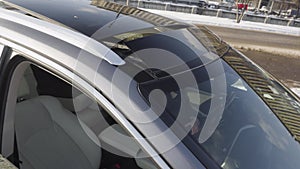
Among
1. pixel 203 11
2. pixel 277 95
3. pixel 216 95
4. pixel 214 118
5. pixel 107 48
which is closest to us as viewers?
pixel 107 48

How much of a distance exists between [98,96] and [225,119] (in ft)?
2.34

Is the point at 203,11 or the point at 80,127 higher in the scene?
the point at 80,127

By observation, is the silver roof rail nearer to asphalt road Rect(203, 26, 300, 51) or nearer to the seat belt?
the seat belt

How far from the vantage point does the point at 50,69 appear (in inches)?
48.6

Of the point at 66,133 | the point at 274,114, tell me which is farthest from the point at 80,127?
the point at 274,114

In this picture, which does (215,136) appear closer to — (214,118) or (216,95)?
(214,118)

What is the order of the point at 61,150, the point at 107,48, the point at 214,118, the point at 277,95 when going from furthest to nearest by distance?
the point at 277,95 < the point at 61,150 < the point at 214,118 < the point at 107,48

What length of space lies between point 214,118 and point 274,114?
57 centimetres

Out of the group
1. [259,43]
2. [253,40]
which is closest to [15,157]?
[259,43]

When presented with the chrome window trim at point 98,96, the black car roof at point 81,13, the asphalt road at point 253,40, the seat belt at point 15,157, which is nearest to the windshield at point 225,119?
the chrome window trim at point 98,96

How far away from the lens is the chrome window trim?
1.04 metres

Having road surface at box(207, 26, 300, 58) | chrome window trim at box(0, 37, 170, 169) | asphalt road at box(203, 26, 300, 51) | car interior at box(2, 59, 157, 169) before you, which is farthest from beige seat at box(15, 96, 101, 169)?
asphalt road at box(203, 26, 300, 51)

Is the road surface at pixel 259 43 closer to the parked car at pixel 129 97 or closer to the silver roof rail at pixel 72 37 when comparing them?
the parked car at pixel 129 97

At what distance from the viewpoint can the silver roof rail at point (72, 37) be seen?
1.15m
